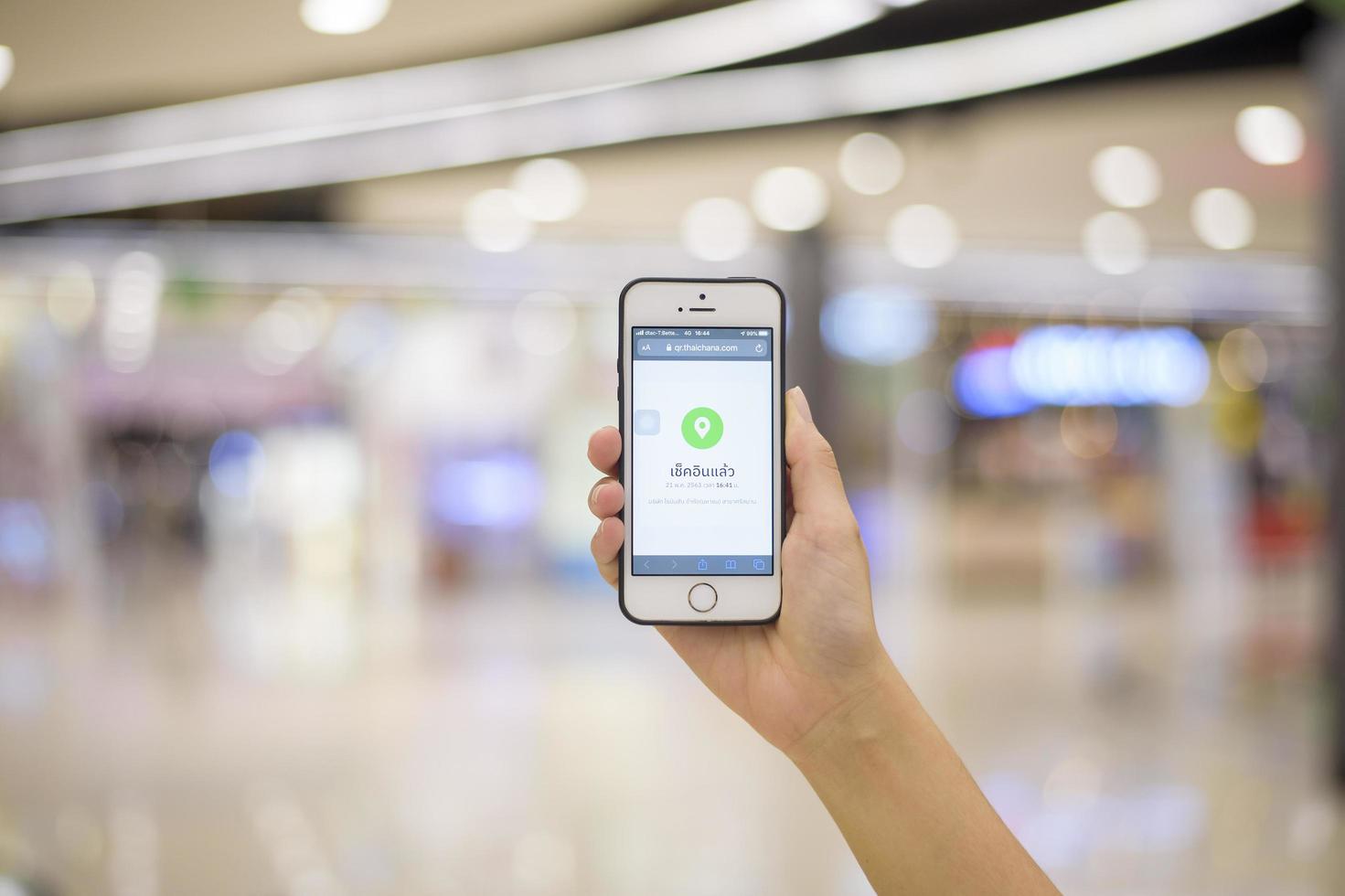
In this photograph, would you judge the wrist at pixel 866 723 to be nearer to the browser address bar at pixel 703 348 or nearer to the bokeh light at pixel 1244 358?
the browser address bar at pixel 703 348

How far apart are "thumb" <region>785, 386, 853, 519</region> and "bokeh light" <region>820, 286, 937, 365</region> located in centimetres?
850

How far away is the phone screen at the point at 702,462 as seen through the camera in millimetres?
1343

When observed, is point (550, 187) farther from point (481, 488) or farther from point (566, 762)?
point (566, 762)

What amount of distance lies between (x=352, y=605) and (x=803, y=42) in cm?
630

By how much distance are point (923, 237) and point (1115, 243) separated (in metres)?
1.89

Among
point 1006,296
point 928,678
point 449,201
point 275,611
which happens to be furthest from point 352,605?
point 1006,296

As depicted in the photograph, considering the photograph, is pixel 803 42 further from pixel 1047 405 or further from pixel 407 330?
pixel 1047 405

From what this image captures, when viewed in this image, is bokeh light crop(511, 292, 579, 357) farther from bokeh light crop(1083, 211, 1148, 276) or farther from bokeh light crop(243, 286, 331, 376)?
bokeh light crop(1083, 211, 1148, 276)

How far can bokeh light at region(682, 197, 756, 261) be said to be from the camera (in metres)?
7.77

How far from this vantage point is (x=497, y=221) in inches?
320

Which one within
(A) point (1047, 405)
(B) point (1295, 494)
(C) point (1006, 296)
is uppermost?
(C) point (1006, 296)

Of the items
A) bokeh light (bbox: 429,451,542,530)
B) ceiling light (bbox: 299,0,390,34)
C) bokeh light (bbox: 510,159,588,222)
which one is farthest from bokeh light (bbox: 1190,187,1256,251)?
ceiling light (bbox: 299,0,390,34)

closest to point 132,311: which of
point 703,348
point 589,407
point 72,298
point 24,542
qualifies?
point 72,298

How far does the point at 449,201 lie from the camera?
25.2ft
